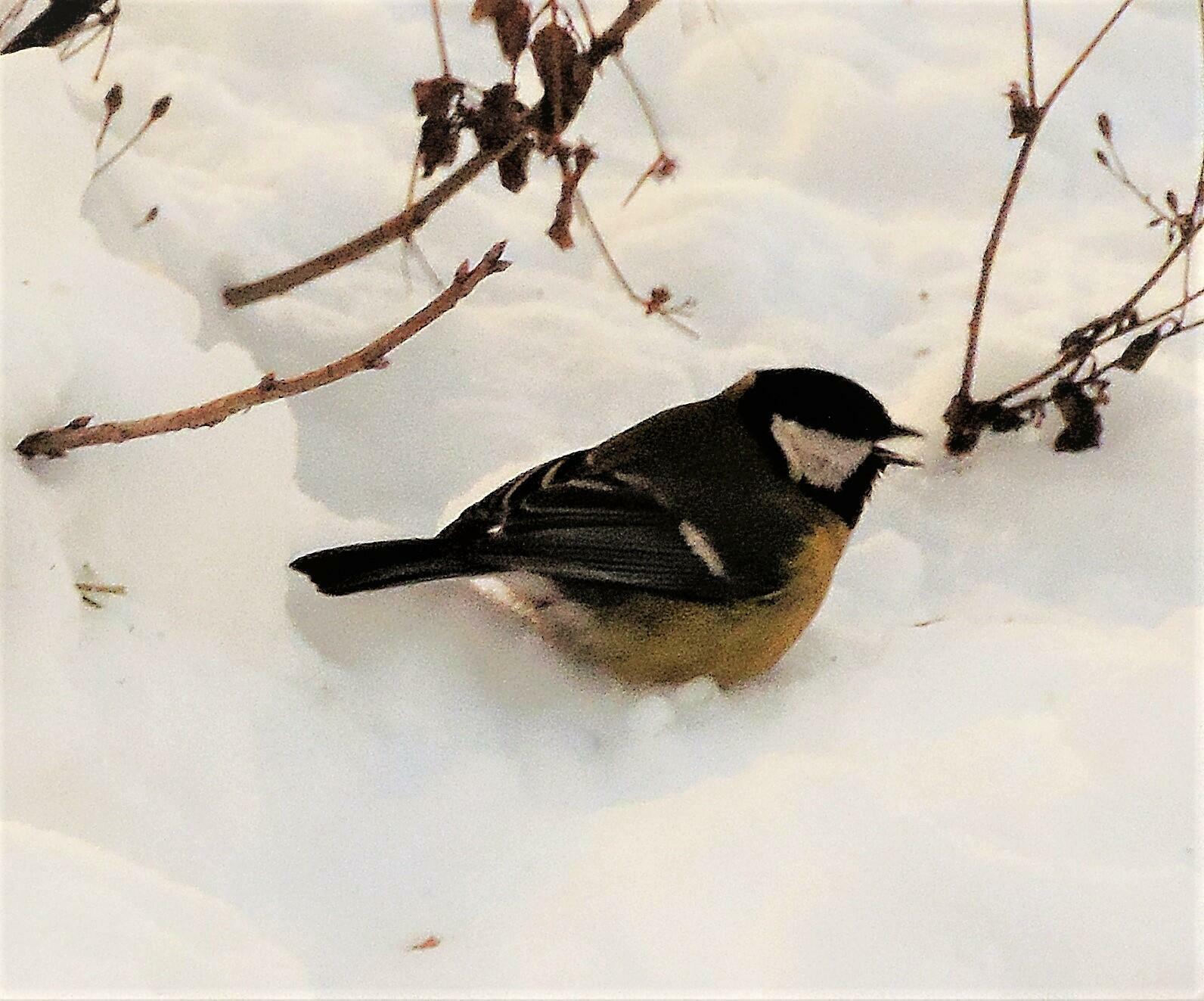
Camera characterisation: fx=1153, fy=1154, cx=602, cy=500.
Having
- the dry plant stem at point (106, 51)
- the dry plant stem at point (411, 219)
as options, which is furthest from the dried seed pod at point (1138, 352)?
the dry plant stem at point (106, 51)

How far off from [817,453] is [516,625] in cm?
55

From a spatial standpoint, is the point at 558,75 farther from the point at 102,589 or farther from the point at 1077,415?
the point at 1077,415

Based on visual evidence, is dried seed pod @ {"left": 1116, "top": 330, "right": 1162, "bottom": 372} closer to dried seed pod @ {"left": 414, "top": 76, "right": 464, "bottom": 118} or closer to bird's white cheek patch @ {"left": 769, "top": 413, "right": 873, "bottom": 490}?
bird's white cheek patch @ {"left": 769, "top": 413, "right": 873, "bottom": 490}

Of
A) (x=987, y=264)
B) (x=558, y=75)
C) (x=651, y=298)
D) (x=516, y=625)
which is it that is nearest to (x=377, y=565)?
(x=516, y=625)

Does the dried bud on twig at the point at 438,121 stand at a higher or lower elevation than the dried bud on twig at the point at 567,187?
higher

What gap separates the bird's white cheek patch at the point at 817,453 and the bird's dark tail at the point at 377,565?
0.58 m

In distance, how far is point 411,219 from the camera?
176 centimetres

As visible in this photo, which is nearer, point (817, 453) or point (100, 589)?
point (100, 589)

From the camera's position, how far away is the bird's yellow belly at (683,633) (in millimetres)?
1661

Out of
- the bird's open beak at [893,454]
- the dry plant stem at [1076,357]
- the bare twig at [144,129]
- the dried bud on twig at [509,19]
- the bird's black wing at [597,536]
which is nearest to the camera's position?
the dried bud on twig at [509,19]

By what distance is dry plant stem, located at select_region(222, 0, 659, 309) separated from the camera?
5.28ft

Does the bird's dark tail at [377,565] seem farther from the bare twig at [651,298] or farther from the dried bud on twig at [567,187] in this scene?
the bare twig at [651,298]

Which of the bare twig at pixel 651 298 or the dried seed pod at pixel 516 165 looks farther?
the bare twig at pixel 651 298

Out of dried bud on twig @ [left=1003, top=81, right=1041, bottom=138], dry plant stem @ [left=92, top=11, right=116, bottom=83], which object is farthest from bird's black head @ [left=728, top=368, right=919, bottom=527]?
dry plant stem @ [left=92, top=11, right=116, bottom=83]
